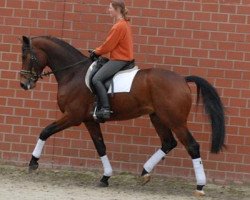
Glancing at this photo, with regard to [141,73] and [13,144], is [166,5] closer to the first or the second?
[141,73]

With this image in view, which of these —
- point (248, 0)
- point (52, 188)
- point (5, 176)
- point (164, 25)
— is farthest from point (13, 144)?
point (248, 0)

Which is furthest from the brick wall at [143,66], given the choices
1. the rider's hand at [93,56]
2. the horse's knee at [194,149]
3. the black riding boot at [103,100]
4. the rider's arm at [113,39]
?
the black riding boot at [103,100]

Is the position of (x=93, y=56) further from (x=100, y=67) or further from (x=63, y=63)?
(x=63, y=63)

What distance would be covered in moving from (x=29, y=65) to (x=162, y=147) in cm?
218

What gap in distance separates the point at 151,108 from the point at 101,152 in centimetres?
100

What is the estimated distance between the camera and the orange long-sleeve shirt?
8180 mm

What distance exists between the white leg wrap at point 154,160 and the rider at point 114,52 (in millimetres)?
943

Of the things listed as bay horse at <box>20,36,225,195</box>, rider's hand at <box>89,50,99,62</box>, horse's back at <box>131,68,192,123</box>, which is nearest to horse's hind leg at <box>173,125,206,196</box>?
bay horse at <box>20,36,225,195</box>

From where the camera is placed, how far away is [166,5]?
930 cm

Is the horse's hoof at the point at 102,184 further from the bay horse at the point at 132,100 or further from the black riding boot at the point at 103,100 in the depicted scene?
the black riding boot at the point at 103,100

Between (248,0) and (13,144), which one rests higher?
(248,0)

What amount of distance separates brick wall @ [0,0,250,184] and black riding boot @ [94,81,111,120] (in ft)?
4.23

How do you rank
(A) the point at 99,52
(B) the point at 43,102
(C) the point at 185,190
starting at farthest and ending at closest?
(B) the point at 43,102, (C) the point at 185,190, (A) the point at 99,52

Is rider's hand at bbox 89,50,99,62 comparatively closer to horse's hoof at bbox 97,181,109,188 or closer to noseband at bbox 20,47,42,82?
noseband at bbox 20,47,42,82
